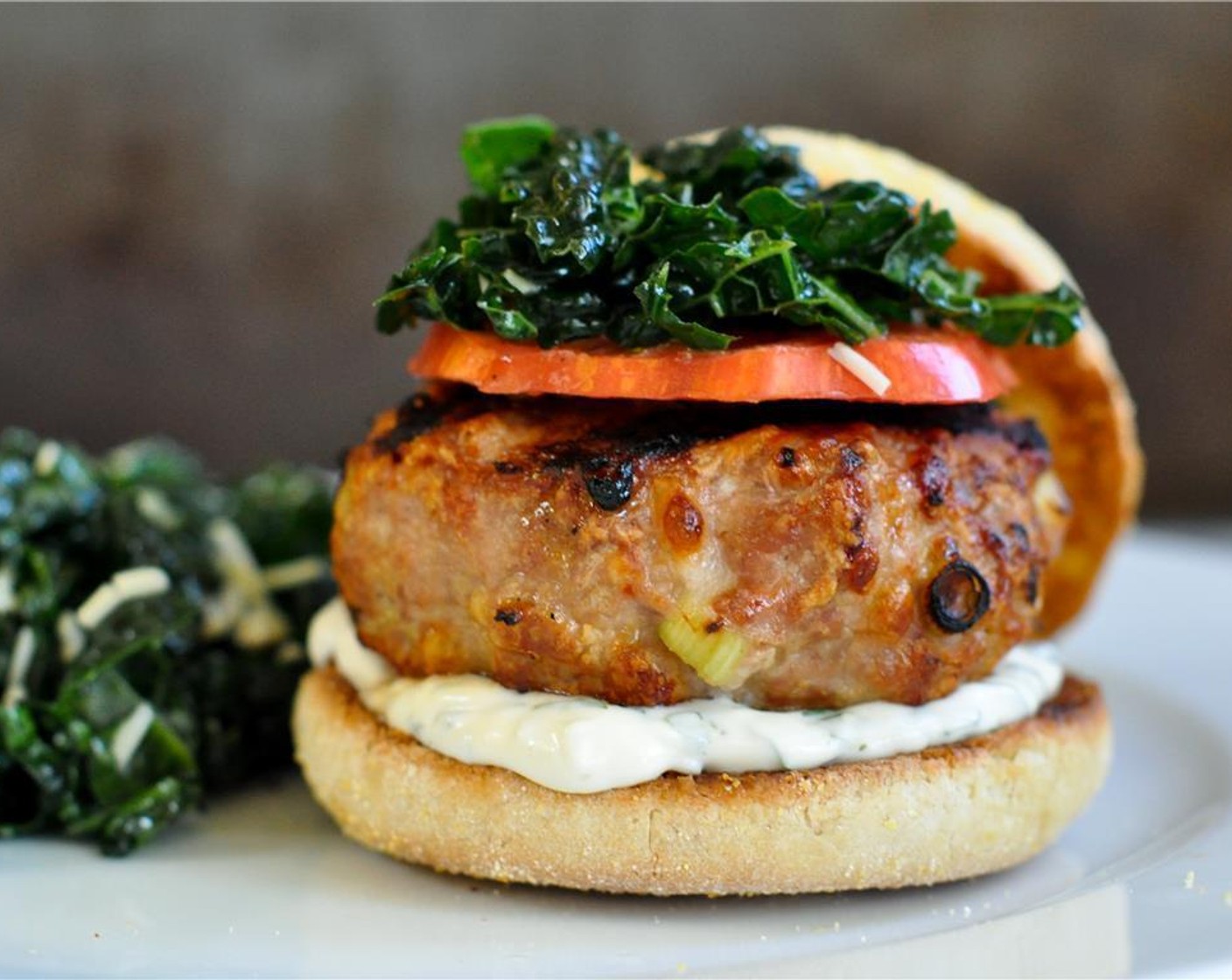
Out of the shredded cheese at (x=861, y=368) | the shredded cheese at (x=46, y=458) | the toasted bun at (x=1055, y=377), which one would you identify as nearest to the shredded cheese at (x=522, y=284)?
the shredded cheese at (x=861, y=368)

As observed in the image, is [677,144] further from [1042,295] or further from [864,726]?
[864,726]

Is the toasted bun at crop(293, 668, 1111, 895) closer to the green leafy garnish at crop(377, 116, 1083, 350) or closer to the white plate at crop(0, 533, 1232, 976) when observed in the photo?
the white plate at crop(0, 533, 1232, 976)

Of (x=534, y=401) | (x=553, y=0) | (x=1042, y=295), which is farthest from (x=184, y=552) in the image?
(x=553, y=0)

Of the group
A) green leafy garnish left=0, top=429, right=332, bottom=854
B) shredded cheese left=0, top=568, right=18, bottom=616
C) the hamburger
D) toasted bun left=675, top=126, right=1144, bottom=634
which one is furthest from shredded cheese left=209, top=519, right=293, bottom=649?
toasted bun left=675, top=126, right=1144, bottom=634

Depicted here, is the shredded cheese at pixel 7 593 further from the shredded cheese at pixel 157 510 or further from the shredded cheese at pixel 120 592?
the shredded cheese at pixel 157 510

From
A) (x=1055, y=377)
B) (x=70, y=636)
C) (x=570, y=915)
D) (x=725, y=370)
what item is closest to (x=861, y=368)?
(x=725, y=370)

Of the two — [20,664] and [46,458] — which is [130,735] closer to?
[20,664]
